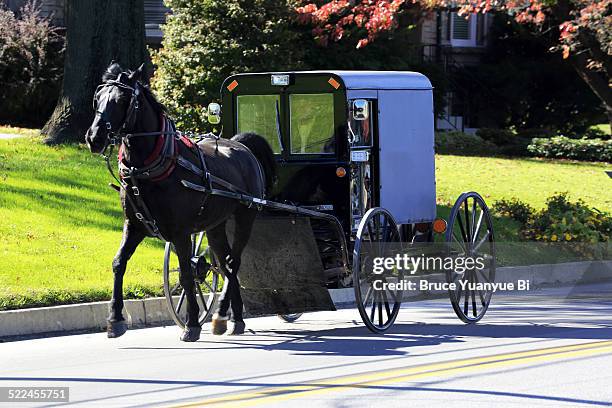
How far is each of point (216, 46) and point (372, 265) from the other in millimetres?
12633

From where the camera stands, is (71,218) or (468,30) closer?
(71,218)

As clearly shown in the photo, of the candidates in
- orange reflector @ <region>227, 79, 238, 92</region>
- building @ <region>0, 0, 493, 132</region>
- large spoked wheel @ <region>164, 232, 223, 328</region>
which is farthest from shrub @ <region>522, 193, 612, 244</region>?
building @ <region>0, 0, 493, 132</region>

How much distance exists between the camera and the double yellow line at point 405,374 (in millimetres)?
8016

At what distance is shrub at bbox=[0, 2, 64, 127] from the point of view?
25734 mm

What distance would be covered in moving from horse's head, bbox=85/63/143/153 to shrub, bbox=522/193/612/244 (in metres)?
8.78

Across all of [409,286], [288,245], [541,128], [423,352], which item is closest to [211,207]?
[288,245]

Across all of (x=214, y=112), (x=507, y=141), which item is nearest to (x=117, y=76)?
(x=214, y=112)

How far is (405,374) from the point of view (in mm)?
8914

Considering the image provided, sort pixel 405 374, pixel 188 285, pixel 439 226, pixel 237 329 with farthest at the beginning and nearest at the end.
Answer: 1. pixel 439 226
2. pixel 237 329
3. pixel 188 285
4. pixel 405 374

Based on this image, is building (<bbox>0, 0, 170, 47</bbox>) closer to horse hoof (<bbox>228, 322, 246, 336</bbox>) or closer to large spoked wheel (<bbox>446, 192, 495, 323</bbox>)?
large spoked wheel (<bbox>446, 192, 495, 323</bbox>)

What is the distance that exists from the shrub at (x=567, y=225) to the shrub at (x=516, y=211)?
25 cm

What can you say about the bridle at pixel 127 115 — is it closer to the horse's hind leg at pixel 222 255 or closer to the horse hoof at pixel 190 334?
the horse's hind leg at pixel 222 255

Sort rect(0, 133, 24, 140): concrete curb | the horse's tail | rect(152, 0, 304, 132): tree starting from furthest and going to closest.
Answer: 1. rect(152, 0, 304, 132): tree
2. rect(0, 133, 24, 140): concrete curb
3. the horse's tail

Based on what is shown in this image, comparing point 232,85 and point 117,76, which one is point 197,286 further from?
point 117,76
